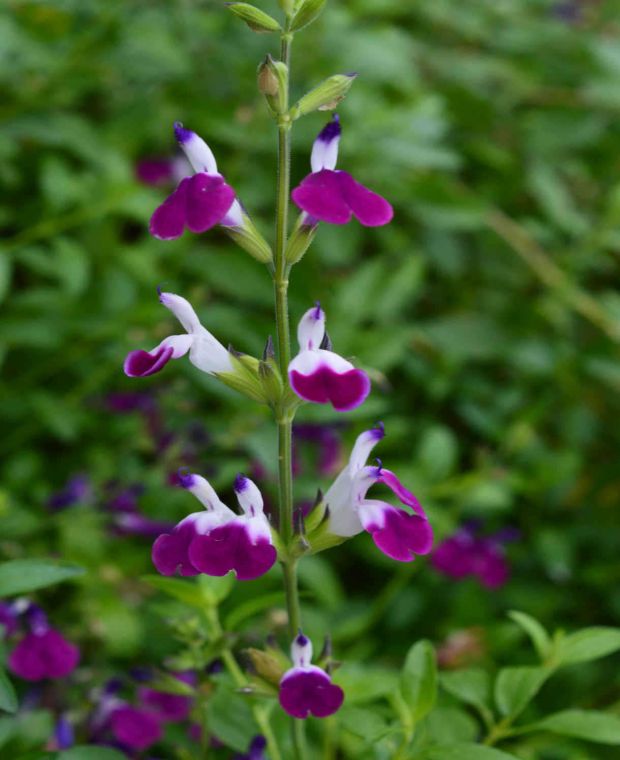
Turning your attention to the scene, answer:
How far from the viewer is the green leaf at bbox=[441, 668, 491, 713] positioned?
3.88ft

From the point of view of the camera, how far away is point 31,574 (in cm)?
108

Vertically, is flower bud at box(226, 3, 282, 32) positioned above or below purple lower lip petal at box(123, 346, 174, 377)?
above

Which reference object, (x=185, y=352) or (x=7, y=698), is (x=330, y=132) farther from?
(x=7, y=698)

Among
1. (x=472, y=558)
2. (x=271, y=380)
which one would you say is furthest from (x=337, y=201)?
(x=472, y=558)

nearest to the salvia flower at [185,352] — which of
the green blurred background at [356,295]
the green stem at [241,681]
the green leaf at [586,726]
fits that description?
the green stem at [241,681]

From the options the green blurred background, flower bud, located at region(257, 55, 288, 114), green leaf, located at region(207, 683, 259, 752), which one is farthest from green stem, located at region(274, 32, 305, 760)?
the green blurred background

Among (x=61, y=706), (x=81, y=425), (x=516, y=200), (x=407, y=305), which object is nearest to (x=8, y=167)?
(x=81, y=425)

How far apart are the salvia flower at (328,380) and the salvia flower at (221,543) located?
0.54 feet

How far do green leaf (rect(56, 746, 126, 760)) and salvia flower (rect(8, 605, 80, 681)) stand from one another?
280 mm

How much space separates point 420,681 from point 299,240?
53cm

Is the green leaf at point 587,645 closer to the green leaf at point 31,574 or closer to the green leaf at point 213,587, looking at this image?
the green leaf at point 213,587

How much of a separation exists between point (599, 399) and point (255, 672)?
1905mm

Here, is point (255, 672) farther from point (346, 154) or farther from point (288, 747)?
point (346, 154)

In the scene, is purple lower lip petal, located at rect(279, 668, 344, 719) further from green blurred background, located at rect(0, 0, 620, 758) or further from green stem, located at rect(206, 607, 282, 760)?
green blurred background, located at rect(0, 0, 620, 758)
